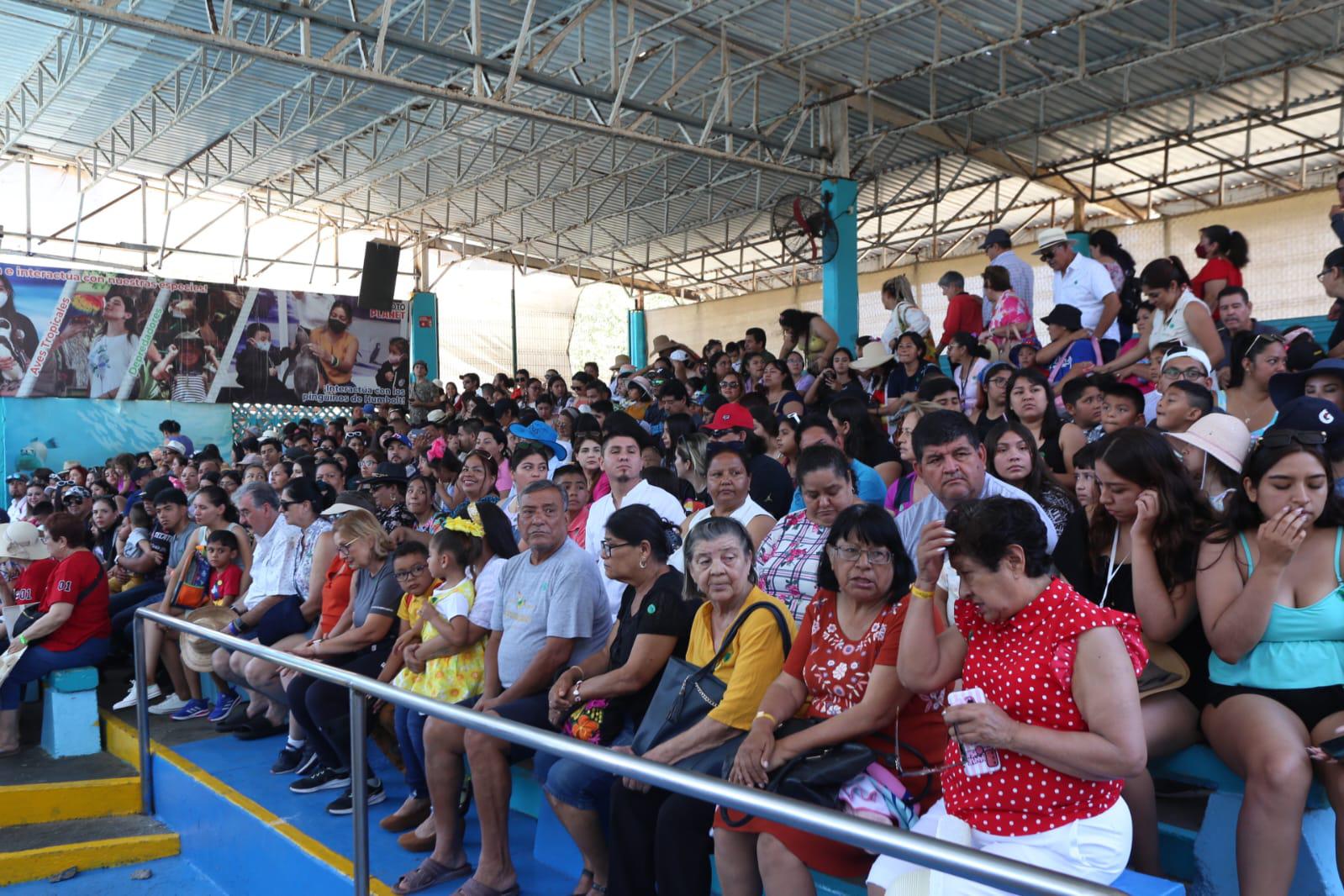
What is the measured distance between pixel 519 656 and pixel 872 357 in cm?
527

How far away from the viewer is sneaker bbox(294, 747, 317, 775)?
4.50 metres

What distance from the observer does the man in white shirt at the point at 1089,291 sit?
262 inches

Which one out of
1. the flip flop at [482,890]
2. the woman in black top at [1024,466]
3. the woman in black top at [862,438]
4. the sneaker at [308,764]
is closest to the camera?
the flip flop at [482,890]

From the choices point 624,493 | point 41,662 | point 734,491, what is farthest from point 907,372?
point 41,662

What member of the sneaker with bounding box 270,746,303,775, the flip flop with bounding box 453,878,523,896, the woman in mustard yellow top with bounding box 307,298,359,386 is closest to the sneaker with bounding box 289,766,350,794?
the sneaker with bounding box 270,746,303,775

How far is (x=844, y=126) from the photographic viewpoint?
41.7 feet

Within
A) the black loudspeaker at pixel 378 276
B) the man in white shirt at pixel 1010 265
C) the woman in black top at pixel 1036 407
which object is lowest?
the woman in black top at pixel 1036 407

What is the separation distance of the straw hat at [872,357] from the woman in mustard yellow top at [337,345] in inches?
443

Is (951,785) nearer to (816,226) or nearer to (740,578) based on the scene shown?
(740,578)

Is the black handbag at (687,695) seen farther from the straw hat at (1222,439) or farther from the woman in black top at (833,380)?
the woman in black top at (833,380)

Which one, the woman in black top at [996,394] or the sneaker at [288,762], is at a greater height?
the woman in black top at [996,394]

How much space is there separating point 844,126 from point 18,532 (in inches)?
387

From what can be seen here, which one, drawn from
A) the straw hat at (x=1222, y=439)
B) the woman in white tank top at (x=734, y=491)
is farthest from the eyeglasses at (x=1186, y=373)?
the woman in white tank top at (x=734, y=491)

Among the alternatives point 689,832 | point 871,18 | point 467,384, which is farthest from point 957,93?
point 689,832
